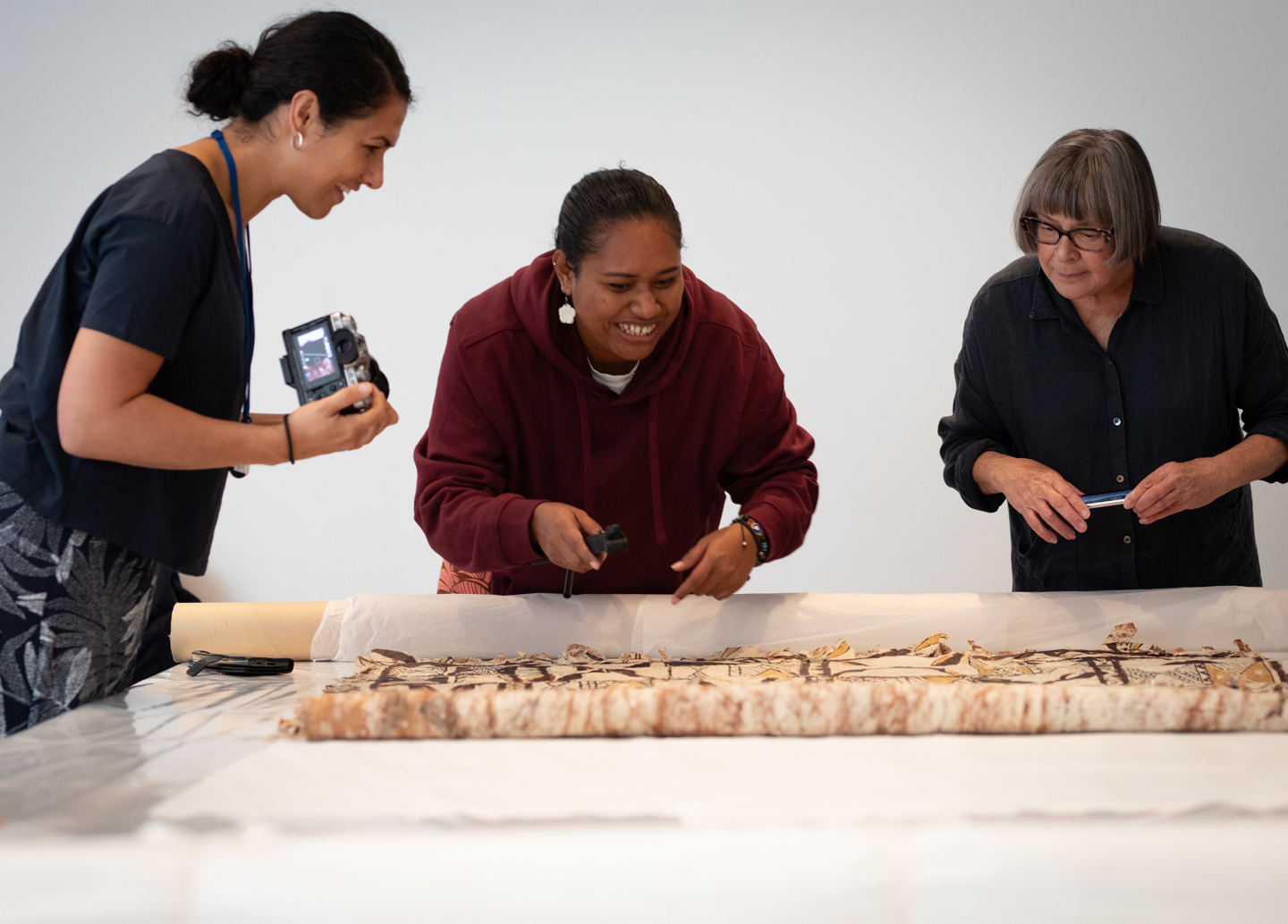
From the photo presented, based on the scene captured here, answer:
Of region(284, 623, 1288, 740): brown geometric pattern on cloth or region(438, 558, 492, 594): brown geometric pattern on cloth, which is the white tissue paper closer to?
region(438, 558, 492, 594): brown geometric pattern on cloth

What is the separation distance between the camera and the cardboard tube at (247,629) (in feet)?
5.23

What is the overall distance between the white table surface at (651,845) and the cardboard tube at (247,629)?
25.0 inches

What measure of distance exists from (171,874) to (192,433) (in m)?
0.47

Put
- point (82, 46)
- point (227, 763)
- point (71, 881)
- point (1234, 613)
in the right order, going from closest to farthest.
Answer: point (71, 881), point (227, 763), point (1234, 613), point (82, 46)

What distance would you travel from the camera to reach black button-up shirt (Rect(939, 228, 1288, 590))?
167 centimetres

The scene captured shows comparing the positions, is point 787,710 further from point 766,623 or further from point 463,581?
point 463,581

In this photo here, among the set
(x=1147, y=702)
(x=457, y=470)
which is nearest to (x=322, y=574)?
(x=457, y=470)

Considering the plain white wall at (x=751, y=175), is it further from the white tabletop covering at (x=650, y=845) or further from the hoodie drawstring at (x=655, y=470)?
the white tabletop covering at (x=650, y=845)

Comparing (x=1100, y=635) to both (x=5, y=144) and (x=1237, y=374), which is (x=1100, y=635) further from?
(x=5, y=144)

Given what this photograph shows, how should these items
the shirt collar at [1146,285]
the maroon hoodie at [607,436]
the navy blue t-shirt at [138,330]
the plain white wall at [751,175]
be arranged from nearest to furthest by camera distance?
the navy blue t-shirt at [138,330] < the maroon hoodie at [607,436] < the shirt collar at [1146,285] < the plain white wall at [751,175]

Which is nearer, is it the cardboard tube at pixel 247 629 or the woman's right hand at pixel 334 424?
the woman's right hand at pixel 334 424

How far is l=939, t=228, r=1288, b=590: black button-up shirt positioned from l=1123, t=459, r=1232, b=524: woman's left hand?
6.2 inches

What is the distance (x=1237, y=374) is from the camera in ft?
5.50

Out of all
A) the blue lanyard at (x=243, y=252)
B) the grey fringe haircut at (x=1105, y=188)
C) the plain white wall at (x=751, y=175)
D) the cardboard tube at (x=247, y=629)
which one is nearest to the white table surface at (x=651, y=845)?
the blue lanyard at (x=243, y=252)
